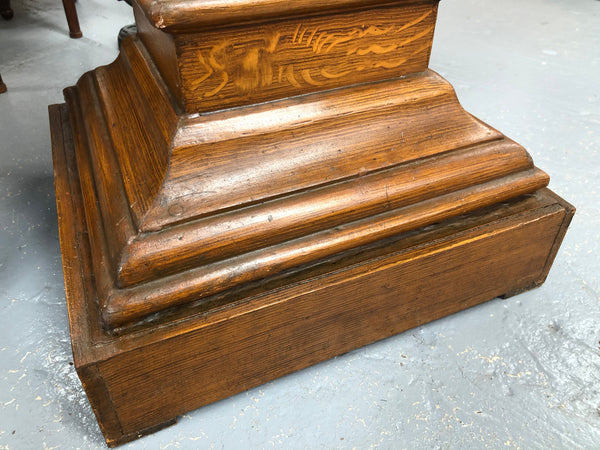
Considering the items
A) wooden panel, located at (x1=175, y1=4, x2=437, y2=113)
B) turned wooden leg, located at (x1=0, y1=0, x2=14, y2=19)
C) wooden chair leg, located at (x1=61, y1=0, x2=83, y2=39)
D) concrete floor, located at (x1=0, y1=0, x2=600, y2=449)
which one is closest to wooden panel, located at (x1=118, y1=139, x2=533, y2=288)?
wooden panel, located at (x1=175, y1=4, x2=437, y2=113)

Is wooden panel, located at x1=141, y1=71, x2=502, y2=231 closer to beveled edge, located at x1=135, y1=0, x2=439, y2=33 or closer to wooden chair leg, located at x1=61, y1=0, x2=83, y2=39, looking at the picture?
beveled edge, located at x1=135, y1=0, x2=439, y2=33

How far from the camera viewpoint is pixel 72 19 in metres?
2.33

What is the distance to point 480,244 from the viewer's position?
978mm

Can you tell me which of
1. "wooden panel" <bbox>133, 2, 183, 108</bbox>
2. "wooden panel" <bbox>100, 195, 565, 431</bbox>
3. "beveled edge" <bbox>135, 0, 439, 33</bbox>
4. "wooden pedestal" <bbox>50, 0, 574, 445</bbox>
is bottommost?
"wooden panel" <bbox>100, 195, 565, 431</bbox>

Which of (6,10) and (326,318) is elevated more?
(326,318)

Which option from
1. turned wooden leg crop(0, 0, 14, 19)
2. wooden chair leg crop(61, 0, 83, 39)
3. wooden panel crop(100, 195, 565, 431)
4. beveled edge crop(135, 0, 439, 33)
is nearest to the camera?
beveled edge crop(135, 0, 439, 33)

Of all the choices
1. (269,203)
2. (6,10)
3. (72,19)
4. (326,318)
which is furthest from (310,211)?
(6,10)

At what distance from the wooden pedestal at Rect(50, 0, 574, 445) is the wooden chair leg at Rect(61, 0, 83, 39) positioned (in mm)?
1501

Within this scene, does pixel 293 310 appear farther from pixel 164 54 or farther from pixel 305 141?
pixel 164 54

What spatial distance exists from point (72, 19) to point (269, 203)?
197 cm

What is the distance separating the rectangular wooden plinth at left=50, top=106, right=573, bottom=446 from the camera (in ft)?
2.56

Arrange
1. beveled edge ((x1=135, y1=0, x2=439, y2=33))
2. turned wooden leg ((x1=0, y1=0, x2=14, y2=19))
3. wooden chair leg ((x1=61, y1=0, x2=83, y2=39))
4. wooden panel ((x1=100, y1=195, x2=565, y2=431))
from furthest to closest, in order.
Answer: turned wooden leg ((x1=0, y1=0, x2=14, y2=19)) < wooden chair leg ((x1=61, y1=0, x2=83, y2=39)) < wooden panel ((x1=100, y1=195, x2=565, y2=431)) < beveled edge ((x1=135, y1=0, x2=439, y2=33))

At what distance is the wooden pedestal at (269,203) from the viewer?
30.3 inches

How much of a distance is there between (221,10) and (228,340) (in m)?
0.49
